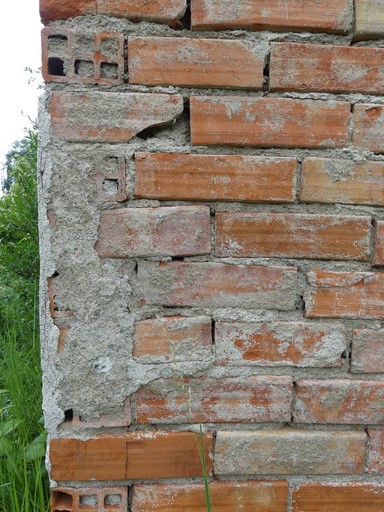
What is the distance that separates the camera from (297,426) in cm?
115

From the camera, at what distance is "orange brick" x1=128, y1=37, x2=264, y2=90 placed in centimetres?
104

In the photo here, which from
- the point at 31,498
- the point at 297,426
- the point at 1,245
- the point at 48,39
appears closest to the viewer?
the point at 48,39

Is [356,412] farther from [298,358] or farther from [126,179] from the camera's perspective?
[126,179]

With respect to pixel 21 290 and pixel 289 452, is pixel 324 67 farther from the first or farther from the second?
pixel 21 290

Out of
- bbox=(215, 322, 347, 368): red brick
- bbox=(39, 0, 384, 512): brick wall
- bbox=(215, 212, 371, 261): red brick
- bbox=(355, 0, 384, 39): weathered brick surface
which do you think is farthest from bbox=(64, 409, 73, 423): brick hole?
bbox=(355, 0, 384, 39): weathered brick surface

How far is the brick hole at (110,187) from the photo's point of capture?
3.51 feet

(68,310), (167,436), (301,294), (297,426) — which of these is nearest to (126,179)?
(68,310)

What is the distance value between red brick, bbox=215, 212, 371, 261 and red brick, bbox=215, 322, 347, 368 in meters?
0.17

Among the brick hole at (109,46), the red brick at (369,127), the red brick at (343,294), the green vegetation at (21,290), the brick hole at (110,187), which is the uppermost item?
the brick hole at (109,46)

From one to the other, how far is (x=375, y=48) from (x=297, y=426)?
36.5 inches

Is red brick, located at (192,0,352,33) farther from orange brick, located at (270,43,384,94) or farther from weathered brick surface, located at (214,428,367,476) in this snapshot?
weathered brick surface, located at (214,428,367,476)

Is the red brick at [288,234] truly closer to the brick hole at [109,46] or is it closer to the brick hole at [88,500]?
the brick hole at [109,46]

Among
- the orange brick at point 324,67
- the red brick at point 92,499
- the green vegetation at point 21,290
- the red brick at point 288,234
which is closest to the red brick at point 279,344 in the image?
the red brick at point 288,234

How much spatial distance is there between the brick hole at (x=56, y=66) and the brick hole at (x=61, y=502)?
0.99 metres
